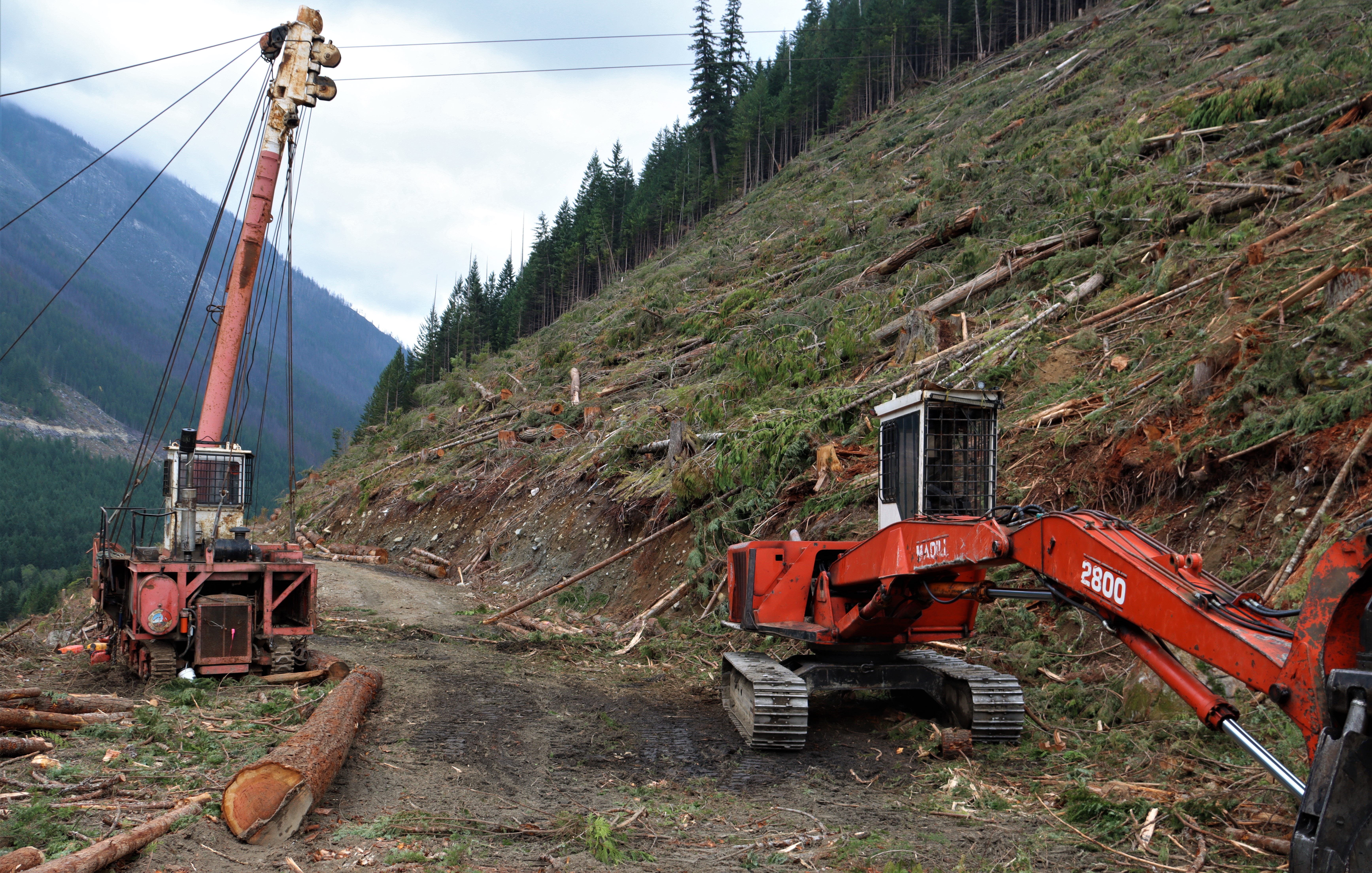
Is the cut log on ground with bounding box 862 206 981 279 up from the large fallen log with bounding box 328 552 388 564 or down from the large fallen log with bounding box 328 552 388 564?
up

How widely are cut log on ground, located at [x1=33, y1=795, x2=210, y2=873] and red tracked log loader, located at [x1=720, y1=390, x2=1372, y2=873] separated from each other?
443cm

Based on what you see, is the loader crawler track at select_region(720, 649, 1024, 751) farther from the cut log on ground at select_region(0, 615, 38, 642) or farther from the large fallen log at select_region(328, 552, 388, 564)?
the large fallen log at select_region(328, 552, 388, 564)

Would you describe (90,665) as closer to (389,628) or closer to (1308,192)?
(389,628)

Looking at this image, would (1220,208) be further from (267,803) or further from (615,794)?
(267,803)

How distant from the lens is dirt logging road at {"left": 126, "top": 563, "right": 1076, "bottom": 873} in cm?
498

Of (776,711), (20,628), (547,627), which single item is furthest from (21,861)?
(20,628)

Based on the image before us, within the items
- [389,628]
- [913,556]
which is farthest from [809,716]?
[389,628]

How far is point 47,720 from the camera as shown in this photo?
6.93 metres

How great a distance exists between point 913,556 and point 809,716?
2814 millimetres

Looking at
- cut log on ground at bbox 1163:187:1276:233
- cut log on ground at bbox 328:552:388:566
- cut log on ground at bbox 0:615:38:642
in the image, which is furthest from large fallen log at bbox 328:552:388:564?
cut log on ground at bbox 1163:187:1276:233

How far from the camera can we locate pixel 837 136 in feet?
172

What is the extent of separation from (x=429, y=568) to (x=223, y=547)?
1197cm

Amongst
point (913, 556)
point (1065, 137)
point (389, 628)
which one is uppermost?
point (1065, 137)

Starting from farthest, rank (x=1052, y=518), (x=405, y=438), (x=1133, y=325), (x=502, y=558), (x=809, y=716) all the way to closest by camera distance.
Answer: (x=405, y=438), (x=502, y=558), (x=1133, y=325), (x=809, y=716), (x=1052, y=518)
